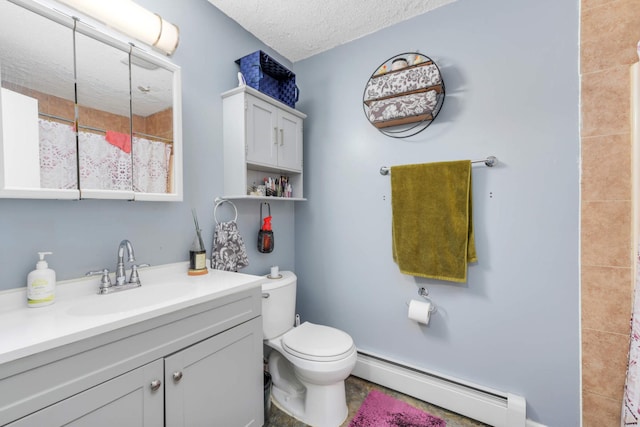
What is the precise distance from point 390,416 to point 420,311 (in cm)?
62

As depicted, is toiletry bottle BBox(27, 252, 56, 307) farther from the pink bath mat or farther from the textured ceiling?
the textured ceiling

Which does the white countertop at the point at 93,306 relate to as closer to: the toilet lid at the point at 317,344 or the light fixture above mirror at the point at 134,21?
the toilet lid at the point at 317,344

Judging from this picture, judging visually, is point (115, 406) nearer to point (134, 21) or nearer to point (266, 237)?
point (266, 237)

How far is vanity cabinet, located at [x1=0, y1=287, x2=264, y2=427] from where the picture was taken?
0.70 metres

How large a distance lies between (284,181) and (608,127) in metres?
1.80

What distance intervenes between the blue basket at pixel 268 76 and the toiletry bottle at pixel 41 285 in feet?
4.49

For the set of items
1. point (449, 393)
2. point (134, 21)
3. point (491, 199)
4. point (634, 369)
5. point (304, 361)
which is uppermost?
point (134, 21)

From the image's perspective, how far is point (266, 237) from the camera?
1925 mm

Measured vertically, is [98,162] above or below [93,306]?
above

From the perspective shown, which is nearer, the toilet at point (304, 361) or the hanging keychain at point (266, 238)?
the toilet at point (304, 361)

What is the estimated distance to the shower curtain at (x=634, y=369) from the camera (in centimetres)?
113

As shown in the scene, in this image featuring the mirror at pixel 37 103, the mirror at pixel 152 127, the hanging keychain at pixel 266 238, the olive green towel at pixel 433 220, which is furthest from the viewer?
the hanging keychain at pixel 266 238

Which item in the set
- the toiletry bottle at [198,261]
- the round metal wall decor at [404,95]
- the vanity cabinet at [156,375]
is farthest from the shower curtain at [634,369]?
the toiletry bottle at [198,261]

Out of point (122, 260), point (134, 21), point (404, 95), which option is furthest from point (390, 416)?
point (134, 21)
